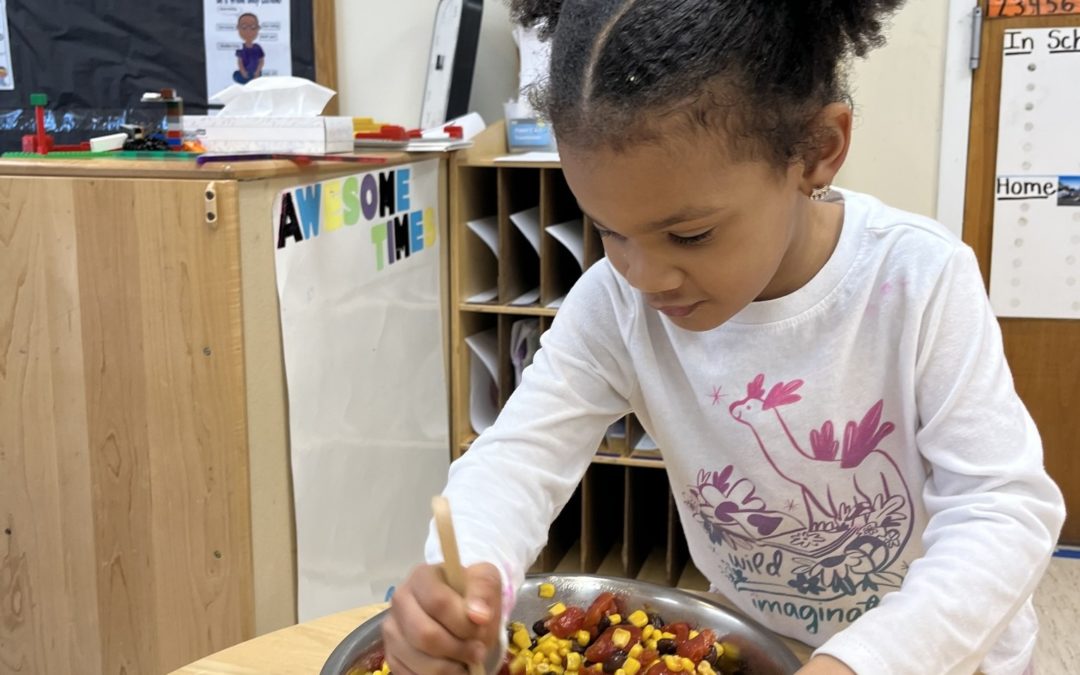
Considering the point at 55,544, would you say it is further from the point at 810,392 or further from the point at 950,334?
the point at 950,334

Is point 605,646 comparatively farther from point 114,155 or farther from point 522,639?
point 114,155

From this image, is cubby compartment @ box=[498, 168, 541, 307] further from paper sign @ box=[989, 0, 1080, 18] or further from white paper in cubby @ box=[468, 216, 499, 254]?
paper sign @ box=[989, 0, 1080, 18]

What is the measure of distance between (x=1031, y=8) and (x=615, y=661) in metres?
1.88

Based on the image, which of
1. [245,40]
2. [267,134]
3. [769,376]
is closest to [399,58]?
[245,40]

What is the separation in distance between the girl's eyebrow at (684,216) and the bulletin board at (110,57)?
1.80 meters

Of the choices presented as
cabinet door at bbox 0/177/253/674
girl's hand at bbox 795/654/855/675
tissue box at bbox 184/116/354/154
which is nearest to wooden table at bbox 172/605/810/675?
girl's hand at bbox 795/654/855/675

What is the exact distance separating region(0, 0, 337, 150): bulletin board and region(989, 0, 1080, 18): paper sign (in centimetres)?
142

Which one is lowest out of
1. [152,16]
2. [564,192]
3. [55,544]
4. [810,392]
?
[55,544]

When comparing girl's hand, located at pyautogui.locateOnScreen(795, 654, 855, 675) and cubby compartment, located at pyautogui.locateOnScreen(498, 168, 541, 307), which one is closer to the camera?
girl's hand, located at pyautogui.locateOnScreen(795, 654, 855, 675)

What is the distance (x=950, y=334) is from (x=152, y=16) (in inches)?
81.5

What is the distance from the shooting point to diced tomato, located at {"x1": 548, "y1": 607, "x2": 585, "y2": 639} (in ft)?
2.80

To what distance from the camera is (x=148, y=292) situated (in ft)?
4.55

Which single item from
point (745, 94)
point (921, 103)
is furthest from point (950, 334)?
point (921, 103)

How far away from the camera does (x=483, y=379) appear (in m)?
2.17
